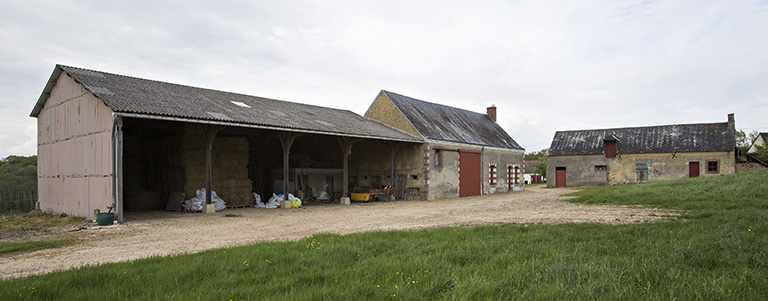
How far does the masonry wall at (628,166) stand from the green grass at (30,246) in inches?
1251

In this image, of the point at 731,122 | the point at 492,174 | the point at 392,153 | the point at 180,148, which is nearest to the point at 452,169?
the point at 392,153

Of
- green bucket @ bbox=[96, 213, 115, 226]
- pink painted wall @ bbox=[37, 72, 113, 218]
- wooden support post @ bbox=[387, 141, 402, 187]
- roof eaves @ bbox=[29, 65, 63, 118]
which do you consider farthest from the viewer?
wooden support post @ bbox=[387, 141, 402, 187]

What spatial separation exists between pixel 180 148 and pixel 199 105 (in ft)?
8.18

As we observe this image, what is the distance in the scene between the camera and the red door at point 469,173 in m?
23.1

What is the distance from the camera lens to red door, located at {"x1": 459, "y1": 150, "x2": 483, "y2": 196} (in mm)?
23072

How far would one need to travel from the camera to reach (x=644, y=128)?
1291 inches

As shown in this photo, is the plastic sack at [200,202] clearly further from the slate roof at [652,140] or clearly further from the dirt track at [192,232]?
the slate roof at [652,140]

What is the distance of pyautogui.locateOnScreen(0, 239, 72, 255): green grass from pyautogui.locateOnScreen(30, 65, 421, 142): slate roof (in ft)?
12.2

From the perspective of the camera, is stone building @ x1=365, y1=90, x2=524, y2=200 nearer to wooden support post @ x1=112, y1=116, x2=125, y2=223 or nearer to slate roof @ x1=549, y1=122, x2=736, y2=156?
slate roof @ x1=549, y1=122, x2=736, y2=156

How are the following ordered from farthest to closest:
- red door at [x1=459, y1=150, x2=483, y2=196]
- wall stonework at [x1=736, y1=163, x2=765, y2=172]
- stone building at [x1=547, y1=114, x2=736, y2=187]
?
wall stonework at [x1=736, y1=163, x2=765, y2=172]
stone building at [x1=547, y1=114, x2=736, y2=187]
red door at [x1=459, y1=150, x2=483, y2=196]

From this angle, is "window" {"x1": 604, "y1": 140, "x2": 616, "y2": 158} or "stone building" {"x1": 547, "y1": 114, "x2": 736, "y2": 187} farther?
"window" {"x1": 604, "y1": 140, "x2": 616, "y2": 158}

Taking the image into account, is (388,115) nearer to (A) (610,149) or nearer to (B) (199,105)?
(B) (199,105)

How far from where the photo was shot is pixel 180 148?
15.6 metres

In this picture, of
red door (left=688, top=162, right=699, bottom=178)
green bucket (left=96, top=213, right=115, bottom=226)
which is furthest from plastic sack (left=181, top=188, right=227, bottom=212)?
red door (left=688, top=162, right=699, bottom=178)
